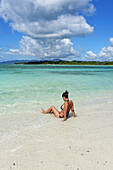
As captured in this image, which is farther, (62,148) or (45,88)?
(45,88)

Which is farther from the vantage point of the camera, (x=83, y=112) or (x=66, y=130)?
(x=83, y=112)

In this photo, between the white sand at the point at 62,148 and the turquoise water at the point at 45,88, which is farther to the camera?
the turquoise water at the point at 45,88

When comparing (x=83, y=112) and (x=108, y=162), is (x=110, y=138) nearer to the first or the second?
(x=108, y=162)

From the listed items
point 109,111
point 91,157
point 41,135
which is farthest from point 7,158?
point 109,111

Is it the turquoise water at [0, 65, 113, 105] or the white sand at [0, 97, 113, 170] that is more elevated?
the white sand at [0, 97, 113, 170]

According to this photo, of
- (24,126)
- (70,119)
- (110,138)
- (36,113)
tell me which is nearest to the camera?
(110,138)

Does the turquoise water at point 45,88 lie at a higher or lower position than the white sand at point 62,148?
lower

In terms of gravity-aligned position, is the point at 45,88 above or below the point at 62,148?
below

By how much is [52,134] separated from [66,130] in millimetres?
682

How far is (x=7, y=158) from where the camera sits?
13.4 ft

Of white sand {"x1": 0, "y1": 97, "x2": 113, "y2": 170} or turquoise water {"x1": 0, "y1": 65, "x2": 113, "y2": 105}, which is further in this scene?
turquoise water {"x1": 0, "y1": 65, "x2": 113, "y2": 105}

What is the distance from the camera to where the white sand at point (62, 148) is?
3.80 metres

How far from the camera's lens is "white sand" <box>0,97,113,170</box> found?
3805 mm

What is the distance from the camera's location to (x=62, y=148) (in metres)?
4.53
